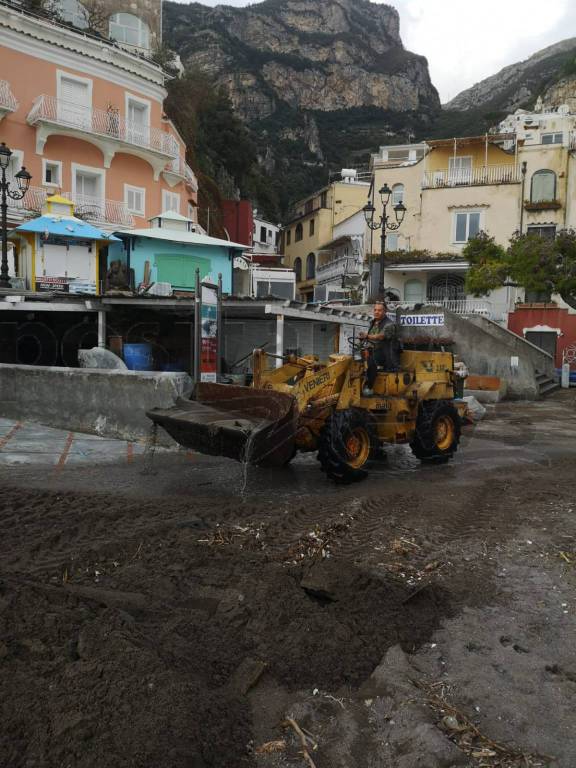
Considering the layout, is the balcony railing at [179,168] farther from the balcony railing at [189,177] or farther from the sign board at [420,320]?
the sign board at [420,320]

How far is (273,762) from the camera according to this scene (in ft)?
9.21

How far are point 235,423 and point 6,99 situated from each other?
24.0m

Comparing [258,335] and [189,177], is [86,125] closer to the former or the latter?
[189,177]

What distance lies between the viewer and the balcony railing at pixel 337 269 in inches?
1608

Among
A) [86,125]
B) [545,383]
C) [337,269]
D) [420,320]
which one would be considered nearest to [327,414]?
[420,320]

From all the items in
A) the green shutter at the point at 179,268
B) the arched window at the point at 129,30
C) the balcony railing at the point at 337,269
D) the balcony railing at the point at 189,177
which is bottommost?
the green shutter at the point at 179,268

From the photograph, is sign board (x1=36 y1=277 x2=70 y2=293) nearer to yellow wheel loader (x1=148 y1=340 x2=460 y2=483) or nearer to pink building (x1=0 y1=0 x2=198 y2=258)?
pink building (x1=0 y1=0 x2=198 y2=258)

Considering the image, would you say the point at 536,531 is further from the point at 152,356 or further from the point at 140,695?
the point at 152,356

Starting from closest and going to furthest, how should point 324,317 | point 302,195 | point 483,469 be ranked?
point 483,469
point 324,317
point 302,195

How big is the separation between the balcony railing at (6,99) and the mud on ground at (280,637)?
23.4m

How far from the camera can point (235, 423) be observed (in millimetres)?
7043

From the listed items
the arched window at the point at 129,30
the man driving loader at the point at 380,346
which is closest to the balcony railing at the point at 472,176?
the arched window at the point at 129,30

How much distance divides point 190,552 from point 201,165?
141 feet

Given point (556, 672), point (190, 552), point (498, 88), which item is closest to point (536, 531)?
point (556, 672)
